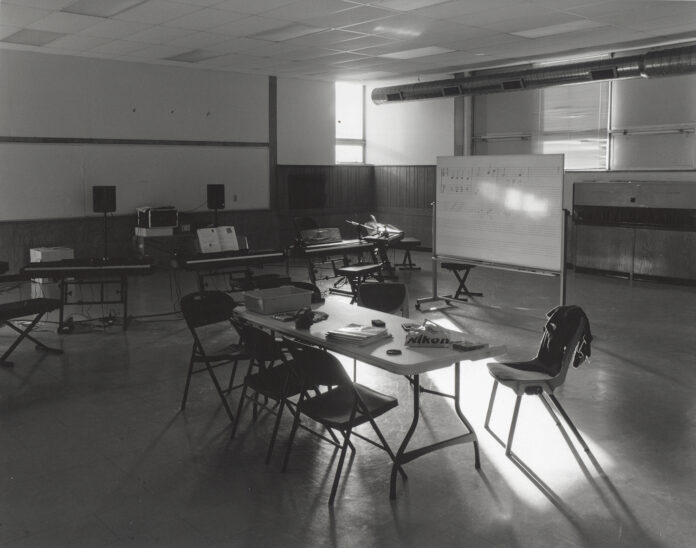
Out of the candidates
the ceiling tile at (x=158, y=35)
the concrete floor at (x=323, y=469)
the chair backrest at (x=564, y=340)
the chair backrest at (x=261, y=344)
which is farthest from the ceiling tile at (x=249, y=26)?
the chair backrest at (x=564, y=340)

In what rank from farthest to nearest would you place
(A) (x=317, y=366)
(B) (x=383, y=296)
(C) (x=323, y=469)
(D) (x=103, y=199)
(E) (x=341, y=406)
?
(D) (x=103, y=199) < (B) (x=383, y=296) < (C) (x=323, y=469) < (E) (x=341, y=406) < (A) (x=317, y=366)

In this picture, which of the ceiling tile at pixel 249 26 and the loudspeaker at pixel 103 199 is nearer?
the ceiling tile at pixel 249 26

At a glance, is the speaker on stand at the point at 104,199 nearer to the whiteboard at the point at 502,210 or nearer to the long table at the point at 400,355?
the whiteboard at the point at 502,210

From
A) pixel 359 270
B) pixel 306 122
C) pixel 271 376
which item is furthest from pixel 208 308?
pixel 306 122

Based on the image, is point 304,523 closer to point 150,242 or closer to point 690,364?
point 690,364

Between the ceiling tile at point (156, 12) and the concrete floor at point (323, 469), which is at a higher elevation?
the ceiling tile at point (156, 12)

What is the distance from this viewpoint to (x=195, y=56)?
1073 centimetres

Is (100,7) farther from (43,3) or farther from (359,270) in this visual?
(359,270)

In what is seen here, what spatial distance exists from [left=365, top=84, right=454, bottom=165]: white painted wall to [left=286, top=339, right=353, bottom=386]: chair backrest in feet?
33.3

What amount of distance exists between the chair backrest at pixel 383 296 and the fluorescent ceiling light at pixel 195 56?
5.87m

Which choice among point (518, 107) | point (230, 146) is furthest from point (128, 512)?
point (518, 107)

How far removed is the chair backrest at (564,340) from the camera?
426cm

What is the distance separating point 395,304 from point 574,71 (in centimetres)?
607

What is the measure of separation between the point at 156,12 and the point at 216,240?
2.56 metres
